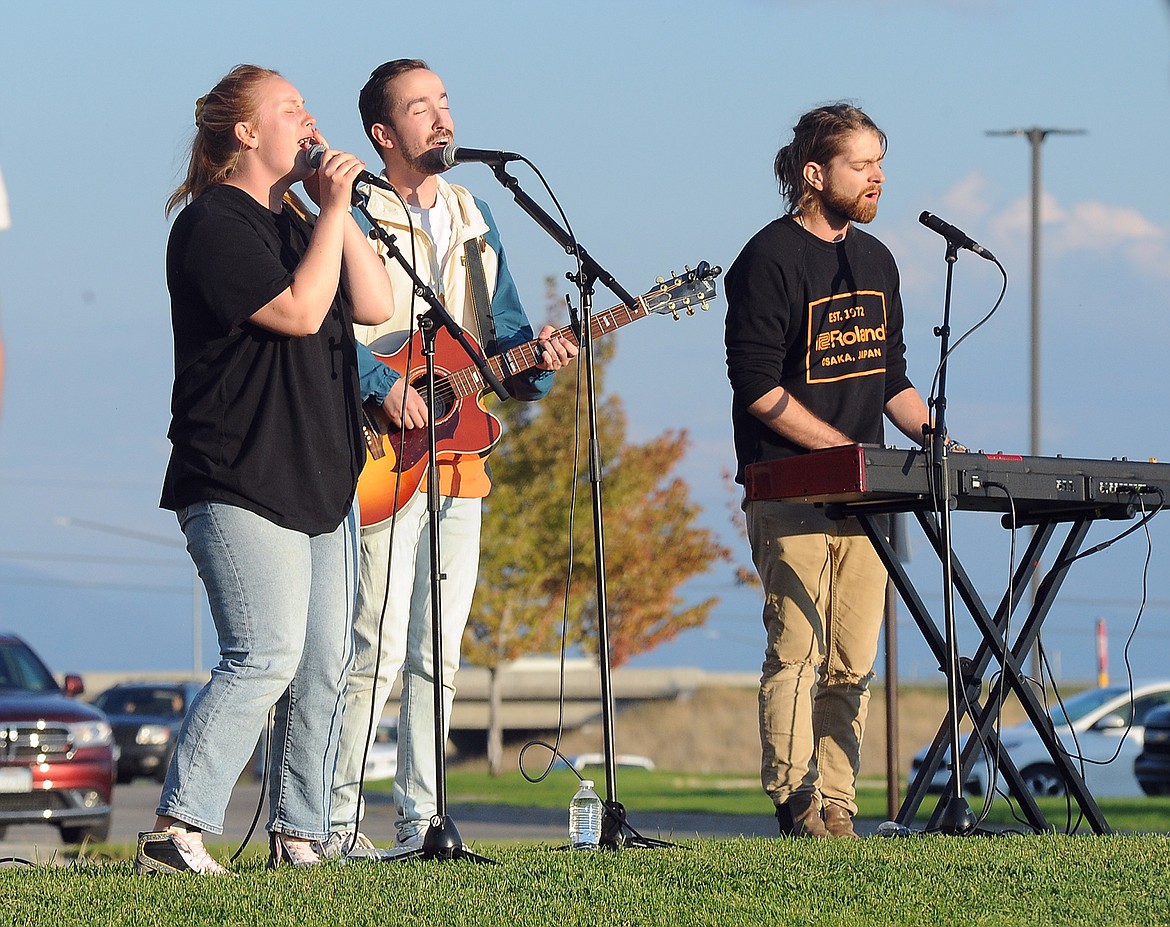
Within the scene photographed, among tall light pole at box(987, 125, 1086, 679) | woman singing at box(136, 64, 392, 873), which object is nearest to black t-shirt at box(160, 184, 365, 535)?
woman singing at box(136, 64, 392, 873)

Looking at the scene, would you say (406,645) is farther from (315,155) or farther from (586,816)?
(315,155)

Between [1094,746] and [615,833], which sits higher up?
[615,833]

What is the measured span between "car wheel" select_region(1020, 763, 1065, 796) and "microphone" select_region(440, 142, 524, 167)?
1390cm

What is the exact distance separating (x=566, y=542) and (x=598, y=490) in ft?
77.0

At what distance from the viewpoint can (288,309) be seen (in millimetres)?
4332

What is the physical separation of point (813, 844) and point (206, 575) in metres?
1.94

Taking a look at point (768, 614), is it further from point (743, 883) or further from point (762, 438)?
point (743, 883)

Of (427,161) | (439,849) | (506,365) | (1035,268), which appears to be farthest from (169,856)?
(1035,268)

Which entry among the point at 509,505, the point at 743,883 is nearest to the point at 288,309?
the point at 743,883

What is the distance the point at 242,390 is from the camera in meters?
4.39

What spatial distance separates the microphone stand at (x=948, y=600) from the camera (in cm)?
508

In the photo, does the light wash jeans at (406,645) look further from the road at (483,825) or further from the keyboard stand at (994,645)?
the road at (483,825)

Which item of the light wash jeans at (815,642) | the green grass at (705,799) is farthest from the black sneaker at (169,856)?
the green grass at (705,799)

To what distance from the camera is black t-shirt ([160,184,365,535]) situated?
432cm
